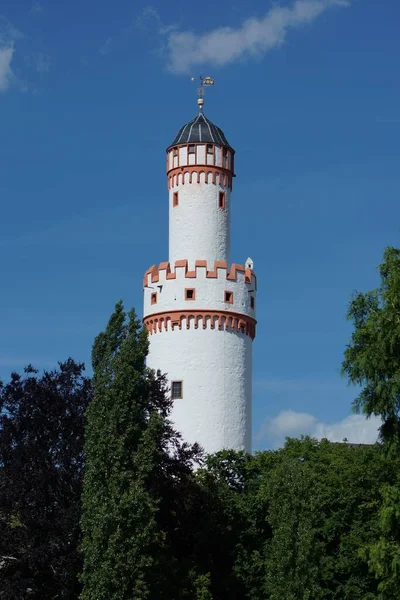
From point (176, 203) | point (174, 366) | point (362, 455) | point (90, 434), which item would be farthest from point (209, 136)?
point (90, 434)

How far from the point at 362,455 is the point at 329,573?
584 cm

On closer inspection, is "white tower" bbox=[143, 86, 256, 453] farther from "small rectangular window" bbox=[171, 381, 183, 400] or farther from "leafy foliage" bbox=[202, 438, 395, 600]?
"leafy foliage" bbox=[202, 438, 395, 600]

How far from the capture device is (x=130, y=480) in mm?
39781

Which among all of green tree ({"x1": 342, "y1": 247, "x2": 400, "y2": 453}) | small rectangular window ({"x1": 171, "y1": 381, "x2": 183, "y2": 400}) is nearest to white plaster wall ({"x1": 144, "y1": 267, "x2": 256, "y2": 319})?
small rectangular window ({"x1": 171, "y1": 381, "x2": 183, "y2": 400})

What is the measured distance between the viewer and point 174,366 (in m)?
55.3

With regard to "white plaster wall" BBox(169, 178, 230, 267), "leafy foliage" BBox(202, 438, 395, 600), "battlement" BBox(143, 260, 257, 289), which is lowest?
"leafy foliage" BBox(202, 438, 395, 600)

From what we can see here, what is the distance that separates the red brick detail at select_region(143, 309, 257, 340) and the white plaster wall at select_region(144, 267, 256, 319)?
0.19 m

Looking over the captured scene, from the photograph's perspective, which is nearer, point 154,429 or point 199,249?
point 154,429

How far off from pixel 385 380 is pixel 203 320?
60.2 ft

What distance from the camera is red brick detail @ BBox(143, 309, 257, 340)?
5562cm

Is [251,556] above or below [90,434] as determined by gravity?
below

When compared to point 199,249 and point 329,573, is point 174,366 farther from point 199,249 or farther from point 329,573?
point 329,573

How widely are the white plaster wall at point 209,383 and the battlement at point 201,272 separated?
8.13 ft

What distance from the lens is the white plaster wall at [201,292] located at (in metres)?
55.8
